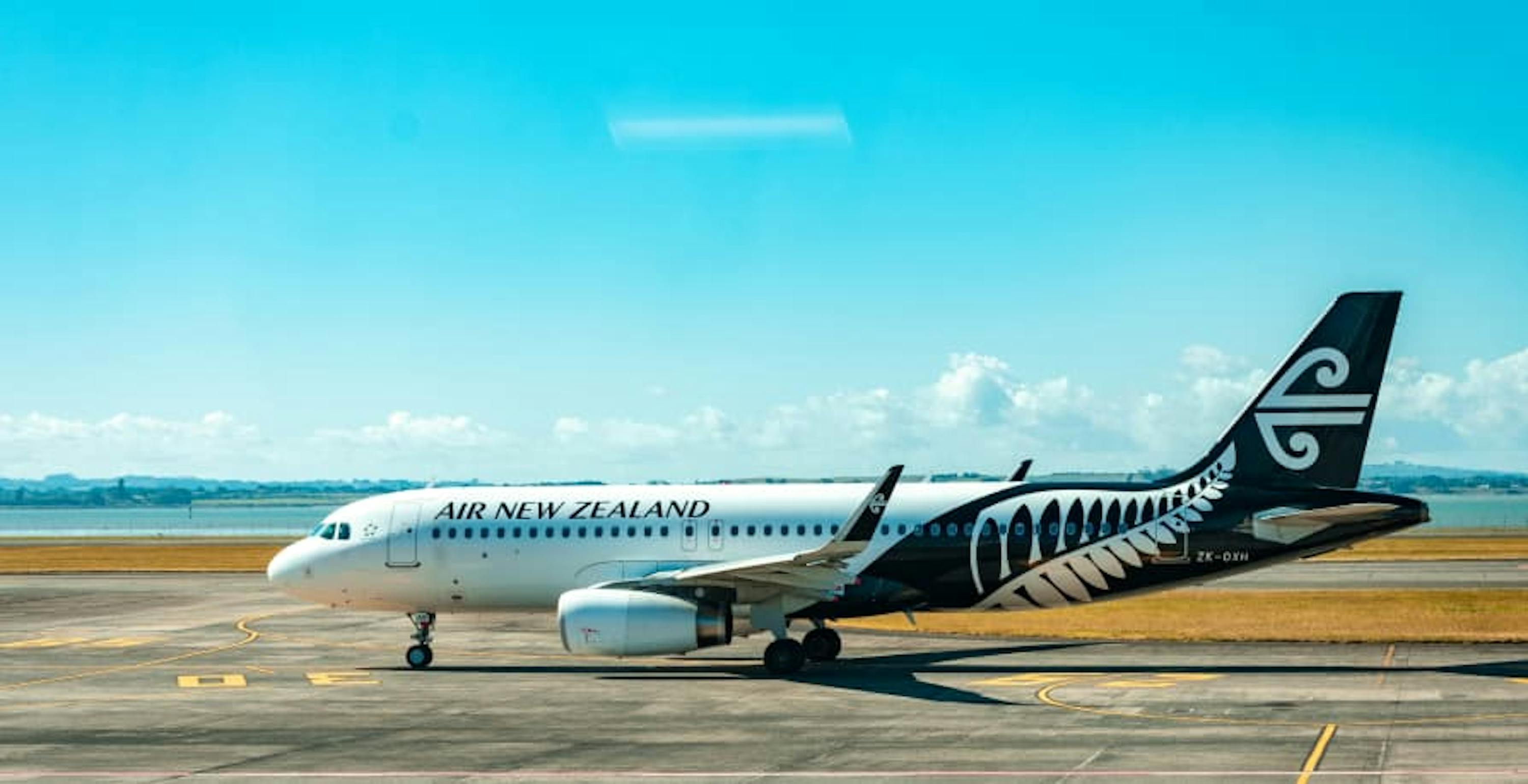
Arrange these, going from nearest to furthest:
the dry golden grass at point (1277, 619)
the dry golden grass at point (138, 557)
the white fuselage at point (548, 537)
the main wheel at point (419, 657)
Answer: the white fuselage at point (548, 537), the main wheel at point (419, 657), the dry golden grass at point (1277, 619), the dry golden grass at point (138, 557)

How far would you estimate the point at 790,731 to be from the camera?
24.0 meters

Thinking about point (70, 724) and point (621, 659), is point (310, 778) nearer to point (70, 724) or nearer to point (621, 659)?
point (70, 724)

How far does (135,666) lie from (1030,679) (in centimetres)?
2046

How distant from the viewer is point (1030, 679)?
30.3m

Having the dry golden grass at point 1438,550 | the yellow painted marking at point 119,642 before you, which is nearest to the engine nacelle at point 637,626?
the yellow painted marking at point 119,642

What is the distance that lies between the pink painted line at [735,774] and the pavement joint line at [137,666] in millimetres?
12478

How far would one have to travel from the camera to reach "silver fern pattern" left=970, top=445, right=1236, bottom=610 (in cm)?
3244

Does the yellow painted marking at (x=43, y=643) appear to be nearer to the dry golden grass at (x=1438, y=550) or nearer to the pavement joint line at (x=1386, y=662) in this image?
the pavement joint line at (x=1386, y=662)

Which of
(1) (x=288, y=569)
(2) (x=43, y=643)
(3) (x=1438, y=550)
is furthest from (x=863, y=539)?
(3) (x=1438, y=550)

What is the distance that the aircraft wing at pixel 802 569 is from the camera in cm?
3033

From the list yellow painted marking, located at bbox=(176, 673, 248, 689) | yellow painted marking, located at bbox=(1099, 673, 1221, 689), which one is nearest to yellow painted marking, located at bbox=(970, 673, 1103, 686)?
yellow painted marking, located at bbox=(1099, 673, 1221, 689)

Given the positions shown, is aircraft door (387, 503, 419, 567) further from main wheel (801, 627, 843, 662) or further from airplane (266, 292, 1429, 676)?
main wheel (801, 627, 843, 662)

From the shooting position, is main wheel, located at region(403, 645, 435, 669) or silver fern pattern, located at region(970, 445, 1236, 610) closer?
silver fern pattern, located at region(970, 445, 1236, 610)

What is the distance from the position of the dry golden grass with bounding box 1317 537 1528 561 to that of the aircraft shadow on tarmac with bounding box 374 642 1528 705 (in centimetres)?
3424
